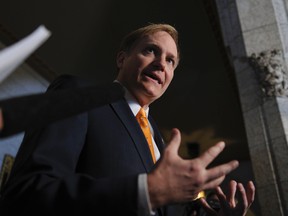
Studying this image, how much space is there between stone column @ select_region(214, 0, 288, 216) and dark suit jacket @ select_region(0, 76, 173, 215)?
2.24 metres

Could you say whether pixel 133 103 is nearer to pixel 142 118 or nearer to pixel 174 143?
pixel 142 118

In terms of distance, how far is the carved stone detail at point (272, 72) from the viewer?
11.1 ft

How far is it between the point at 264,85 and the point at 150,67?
7.36ft

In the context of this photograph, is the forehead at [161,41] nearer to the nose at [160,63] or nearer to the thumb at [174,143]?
the nose at [160,63]

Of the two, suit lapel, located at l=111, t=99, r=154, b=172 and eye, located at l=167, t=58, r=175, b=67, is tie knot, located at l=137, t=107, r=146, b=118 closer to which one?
suit lapel, located at l=111, t=99, r=154, b=172

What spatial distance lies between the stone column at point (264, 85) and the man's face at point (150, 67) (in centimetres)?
200

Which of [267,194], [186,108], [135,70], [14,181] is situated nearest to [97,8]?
[186,108]

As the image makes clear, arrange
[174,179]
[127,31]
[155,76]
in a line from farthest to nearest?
[127,31], [155,76], [174,179]

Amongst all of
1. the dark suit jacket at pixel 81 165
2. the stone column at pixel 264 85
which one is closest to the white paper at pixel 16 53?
the dark suit jacket at pixel 81 165

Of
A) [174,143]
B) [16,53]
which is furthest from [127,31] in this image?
[16,53]

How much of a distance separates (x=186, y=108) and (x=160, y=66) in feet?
28.8

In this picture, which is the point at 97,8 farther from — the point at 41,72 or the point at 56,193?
the point at 56,193

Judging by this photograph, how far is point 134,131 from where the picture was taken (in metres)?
1.33

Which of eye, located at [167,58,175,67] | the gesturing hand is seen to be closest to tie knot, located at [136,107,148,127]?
eye, located at [167,58,175,67]
